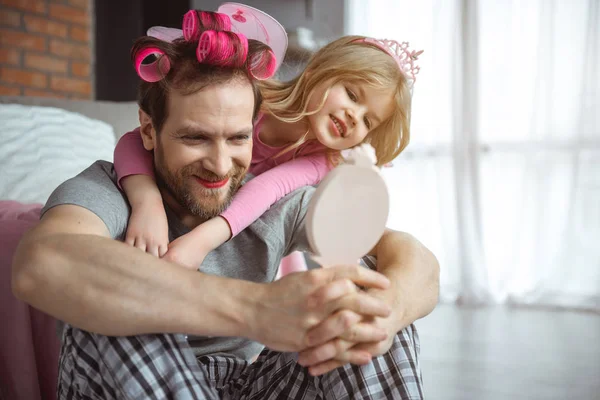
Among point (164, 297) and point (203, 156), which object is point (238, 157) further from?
point (164, 297)

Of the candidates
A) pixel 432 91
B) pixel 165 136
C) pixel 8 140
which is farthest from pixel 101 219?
pixel 432 91

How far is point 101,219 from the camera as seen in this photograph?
3.59ft

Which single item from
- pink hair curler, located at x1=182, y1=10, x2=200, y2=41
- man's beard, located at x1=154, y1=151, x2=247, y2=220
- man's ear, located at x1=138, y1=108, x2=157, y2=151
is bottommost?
man's beard, located at x1=154, y1=151, x2=247, y2=220

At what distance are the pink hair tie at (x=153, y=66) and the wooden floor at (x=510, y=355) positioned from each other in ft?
4.40

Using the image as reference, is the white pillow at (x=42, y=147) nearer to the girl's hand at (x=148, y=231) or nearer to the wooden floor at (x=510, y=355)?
the girl's hand at (x=148, y=231)

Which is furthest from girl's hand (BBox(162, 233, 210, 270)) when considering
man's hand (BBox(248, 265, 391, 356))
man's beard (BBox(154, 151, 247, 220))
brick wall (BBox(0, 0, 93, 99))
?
Result: brick wall (BBox(0, 0, 93, 99))

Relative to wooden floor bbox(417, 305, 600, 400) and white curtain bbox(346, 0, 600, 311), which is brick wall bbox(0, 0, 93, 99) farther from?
wooden floor bbox(417, 305, 600, 400)

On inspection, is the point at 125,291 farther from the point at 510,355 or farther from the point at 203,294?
the point at 510,355

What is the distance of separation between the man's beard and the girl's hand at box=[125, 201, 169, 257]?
0.10 metres

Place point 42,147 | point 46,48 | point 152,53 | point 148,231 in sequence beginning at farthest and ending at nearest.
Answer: point 46,48 < point 42,147 < point 152,53 < point 148,231

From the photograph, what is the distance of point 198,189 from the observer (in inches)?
48.4

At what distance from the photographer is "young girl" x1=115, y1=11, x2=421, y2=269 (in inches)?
50.7

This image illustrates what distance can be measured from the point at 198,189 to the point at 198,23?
1.14 ft

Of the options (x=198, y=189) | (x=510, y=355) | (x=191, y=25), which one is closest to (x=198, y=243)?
(x=198, y=189)
